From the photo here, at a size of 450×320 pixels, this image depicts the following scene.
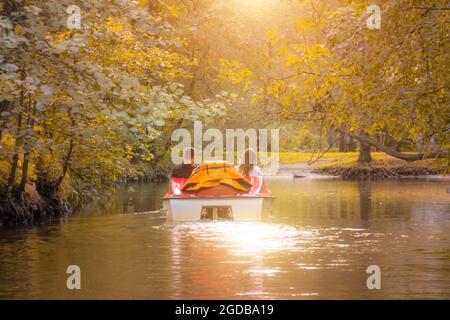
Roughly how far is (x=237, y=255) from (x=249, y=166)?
8.37m

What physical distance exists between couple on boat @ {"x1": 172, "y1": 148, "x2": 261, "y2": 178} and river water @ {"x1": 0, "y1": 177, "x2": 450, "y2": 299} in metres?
1.44

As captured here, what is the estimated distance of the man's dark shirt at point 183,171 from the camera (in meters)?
25.5

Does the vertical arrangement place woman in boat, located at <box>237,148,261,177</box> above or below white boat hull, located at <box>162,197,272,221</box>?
above

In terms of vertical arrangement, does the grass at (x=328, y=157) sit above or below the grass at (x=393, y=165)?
above

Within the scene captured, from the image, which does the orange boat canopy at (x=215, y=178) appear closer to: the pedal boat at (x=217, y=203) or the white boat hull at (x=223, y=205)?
the pedal boat at (x=217, y=203)

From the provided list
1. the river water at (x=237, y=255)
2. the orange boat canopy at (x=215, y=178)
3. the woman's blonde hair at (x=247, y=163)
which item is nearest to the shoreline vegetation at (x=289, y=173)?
the river water at (x=237, y=255)

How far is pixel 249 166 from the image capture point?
26.0 metres

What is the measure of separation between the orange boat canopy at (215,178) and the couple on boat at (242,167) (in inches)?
48.0

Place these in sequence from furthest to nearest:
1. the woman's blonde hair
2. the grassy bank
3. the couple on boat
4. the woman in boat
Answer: the grassy bank < the woman's blonde hair < the woman in boat < the couple on boat

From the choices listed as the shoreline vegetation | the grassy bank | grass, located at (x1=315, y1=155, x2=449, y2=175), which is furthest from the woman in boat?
grass, located at (x1=315, y1=155, x2=449, y2=175)

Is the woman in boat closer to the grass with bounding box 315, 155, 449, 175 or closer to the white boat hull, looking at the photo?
the white boat hull

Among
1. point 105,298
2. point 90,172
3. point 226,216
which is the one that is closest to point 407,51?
point 105,298

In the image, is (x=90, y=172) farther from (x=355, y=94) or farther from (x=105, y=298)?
(x=105, y=298)

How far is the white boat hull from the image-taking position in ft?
77.2
